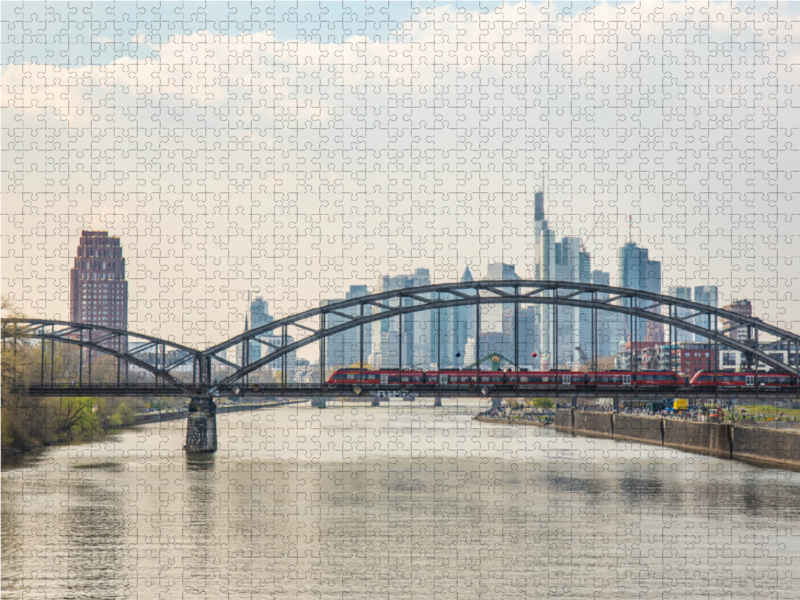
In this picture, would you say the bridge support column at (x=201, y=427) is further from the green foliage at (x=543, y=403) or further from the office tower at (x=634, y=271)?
the green foliage at (x=543, y=403)

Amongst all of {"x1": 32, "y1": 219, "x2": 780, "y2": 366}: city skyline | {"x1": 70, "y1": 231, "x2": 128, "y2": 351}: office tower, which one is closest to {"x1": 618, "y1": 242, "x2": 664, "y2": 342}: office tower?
{"x1": 32, "y1": 219, "x2": 780, "y2": 366}: city skyline

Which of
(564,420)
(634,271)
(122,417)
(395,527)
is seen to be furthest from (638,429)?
(395,527)

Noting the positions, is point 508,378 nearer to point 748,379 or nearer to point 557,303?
point 557,303

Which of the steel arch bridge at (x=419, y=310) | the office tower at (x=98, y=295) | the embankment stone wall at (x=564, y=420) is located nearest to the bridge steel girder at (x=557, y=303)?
the steel arch bridge at (x=419, y=310)

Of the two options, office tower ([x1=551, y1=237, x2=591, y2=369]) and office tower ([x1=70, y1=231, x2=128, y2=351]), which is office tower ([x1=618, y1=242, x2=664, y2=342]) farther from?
office tower ([x1=70, y1=231, x2=128, y2=351])

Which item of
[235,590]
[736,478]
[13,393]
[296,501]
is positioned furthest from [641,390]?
[235,590]
